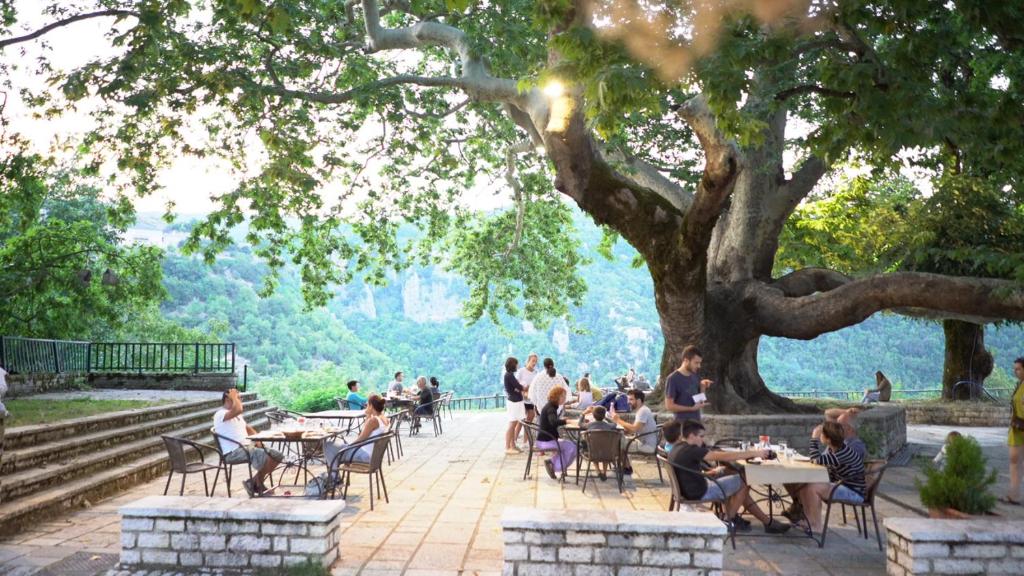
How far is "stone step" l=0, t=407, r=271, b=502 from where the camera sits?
7449mm

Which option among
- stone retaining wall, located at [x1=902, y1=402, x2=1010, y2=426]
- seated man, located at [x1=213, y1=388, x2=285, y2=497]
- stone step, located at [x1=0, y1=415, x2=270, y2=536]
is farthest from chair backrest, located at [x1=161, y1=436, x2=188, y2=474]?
stone retaining wall, located at [x1=902, y1=402, x2=1010, y2=426]

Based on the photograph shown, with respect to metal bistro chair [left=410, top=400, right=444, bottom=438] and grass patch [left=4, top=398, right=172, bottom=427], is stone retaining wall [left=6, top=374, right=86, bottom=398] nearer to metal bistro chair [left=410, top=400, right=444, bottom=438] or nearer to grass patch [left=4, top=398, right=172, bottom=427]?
grass patch [left=4, top=398, right=172, bottom=427]

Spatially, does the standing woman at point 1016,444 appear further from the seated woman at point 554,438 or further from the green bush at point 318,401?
the green bush at point 318,401

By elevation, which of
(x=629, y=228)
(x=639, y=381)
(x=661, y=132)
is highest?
(x=661, y=132)

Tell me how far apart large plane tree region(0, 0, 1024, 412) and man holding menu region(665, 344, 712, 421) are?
2.46 m

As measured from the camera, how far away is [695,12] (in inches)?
273

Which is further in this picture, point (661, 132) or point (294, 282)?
point (294, 282)

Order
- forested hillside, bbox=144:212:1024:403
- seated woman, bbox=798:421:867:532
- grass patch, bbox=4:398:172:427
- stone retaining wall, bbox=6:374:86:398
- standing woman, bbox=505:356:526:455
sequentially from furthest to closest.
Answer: forested hillside, bbox=144:212:1024:403
stone retaining wall, bbox=6:374:86:398
standing woman, bbox=505:356:526:455
grass patch, bbox=4:398:172:427
seated woman, bbox=798:421:867:532

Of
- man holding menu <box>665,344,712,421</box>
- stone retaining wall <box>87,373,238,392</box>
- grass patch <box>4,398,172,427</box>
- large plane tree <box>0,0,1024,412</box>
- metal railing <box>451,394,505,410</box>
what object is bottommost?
metal railing <box>451,394,505,410</box>

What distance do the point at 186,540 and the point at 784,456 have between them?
4.68 meters

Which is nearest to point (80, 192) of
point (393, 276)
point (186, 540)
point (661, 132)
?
point (661, 132)

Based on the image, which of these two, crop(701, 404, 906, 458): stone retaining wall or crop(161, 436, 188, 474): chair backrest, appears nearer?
crop(161, 436, 188, 474): chair backrest

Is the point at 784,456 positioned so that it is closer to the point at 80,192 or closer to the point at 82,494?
the point at 82,494

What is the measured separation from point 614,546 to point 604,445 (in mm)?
3795
